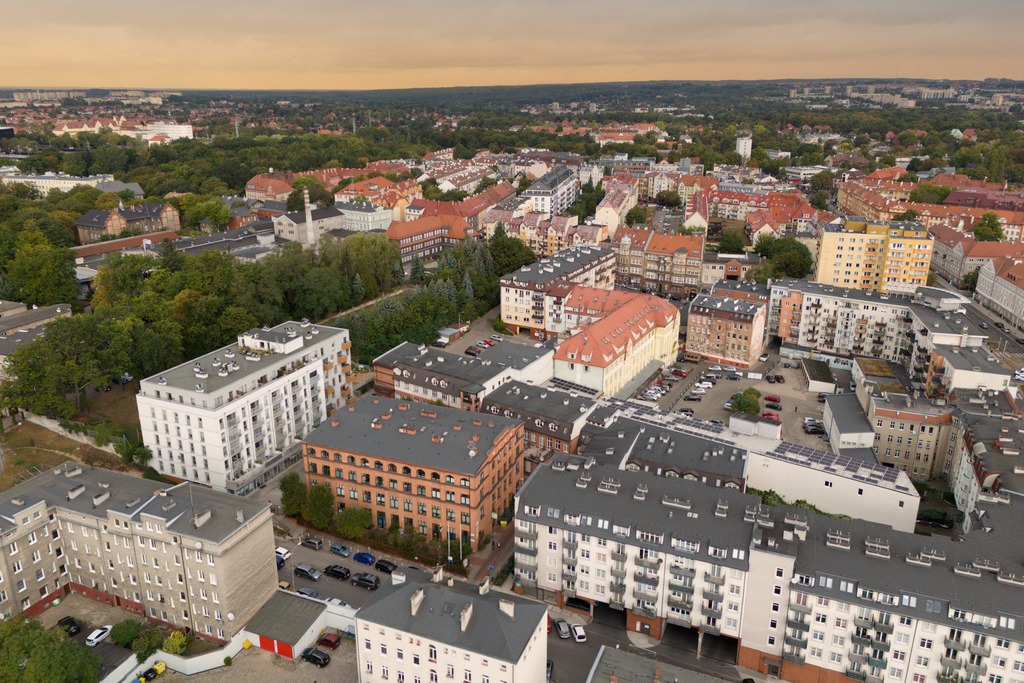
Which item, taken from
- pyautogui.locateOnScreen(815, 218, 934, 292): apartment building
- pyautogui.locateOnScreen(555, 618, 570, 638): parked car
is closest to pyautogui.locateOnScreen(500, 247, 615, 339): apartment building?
pyautogui.locateOnScreen(815, 218, 934, 292): apartment building

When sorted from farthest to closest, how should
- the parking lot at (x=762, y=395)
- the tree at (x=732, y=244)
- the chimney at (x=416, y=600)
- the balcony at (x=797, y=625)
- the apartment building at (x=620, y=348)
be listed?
the tree at (x=732, y=244) < the apartment building at (x=620, y=348) < the parking lot at (x=762, y=395) < the balcony at (x=797, y=625) < the chimney at (x=416, y=600)

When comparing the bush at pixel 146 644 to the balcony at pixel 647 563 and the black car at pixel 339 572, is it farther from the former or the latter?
the balcony at pixel 647 563

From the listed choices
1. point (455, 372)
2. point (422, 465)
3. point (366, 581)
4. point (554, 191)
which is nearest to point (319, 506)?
point (366, 581)

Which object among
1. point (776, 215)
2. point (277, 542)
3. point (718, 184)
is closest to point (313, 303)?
point (277, 542)

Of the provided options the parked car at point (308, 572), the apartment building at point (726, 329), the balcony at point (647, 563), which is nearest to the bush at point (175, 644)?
the parked car at point (308, 572)

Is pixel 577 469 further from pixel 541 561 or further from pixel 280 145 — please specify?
pixel 280 145

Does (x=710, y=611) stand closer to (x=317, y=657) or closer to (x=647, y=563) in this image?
(x=647, y=563)
